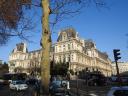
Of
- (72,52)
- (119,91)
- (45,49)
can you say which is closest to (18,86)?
(119,91)

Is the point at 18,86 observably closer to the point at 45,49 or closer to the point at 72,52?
the point at 45,49

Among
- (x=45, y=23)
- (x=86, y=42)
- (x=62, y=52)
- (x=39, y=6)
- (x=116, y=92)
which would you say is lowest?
(x=116, y=92)

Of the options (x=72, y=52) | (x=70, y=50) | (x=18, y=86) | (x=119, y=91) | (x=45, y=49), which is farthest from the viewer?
(x=70, y=50)

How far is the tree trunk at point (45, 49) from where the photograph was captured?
440 inches

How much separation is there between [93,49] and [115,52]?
115392 millimetres

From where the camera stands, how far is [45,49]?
11.7 metres

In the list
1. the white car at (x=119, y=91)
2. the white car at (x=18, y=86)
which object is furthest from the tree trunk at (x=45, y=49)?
the white car at (x=18, y=86)

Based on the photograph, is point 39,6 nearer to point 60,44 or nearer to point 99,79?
point 99,79

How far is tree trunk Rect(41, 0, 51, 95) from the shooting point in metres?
11.2

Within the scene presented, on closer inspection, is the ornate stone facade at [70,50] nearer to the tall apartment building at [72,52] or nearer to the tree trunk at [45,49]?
the tall apartment building at [72,52]

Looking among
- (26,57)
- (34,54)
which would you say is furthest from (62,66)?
(26,57)

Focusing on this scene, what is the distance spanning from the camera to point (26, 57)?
13238cm

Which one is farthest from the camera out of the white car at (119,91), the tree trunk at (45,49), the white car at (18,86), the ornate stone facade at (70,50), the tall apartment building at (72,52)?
the tall apartment building at (72,52)

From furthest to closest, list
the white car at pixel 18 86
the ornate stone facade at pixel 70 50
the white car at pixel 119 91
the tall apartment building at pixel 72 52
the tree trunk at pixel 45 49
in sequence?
the tall apartment building at pixel 72 52 < the ornate stone facade at pixel 70 50 < the white car at pixel 18 86 < the white car at pixel 119 91 < the tree trunk at pixel 45 49
